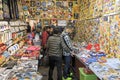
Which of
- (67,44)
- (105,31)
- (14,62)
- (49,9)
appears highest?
(49,9)

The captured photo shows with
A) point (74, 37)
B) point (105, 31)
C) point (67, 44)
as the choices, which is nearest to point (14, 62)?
point (67, 44)

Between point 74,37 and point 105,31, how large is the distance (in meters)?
3.97

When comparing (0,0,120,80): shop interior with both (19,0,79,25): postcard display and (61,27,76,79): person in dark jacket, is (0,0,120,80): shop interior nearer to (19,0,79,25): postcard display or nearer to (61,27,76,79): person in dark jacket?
(19,0,79,25): postcard display

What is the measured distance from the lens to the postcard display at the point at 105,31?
3.54 m

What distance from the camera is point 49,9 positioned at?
8430mm

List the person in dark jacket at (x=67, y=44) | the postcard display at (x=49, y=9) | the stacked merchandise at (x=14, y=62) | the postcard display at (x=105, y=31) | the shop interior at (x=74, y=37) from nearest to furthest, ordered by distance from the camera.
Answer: the stacked merchandise at (x=14, y=62), the postcard display at (x=105, y=31), the shop interior at (x=74, y=37), the person in dark jacket at (x=67, y=44), the postcard display at (x=49, y=9)

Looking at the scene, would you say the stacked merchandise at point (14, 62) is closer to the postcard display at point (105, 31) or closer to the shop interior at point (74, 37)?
the shop interior at point (74, 37)

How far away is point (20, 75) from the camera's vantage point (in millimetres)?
3439

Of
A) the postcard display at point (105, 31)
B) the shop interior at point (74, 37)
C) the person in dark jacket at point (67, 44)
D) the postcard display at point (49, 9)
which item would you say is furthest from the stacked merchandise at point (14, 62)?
the postcard display at point (49, 9)

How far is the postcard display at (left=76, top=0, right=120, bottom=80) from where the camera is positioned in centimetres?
354

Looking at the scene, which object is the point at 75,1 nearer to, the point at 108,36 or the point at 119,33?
the point at 108,36

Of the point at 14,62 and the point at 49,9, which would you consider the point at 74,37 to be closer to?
the point at 49,9

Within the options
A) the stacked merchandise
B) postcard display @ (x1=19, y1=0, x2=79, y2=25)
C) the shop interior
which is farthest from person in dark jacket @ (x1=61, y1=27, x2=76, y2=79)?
postcard display @ (x1=19, y1=0, x2=79, y2=25)

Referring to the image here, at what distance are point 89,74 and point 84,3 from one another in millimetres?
4183
